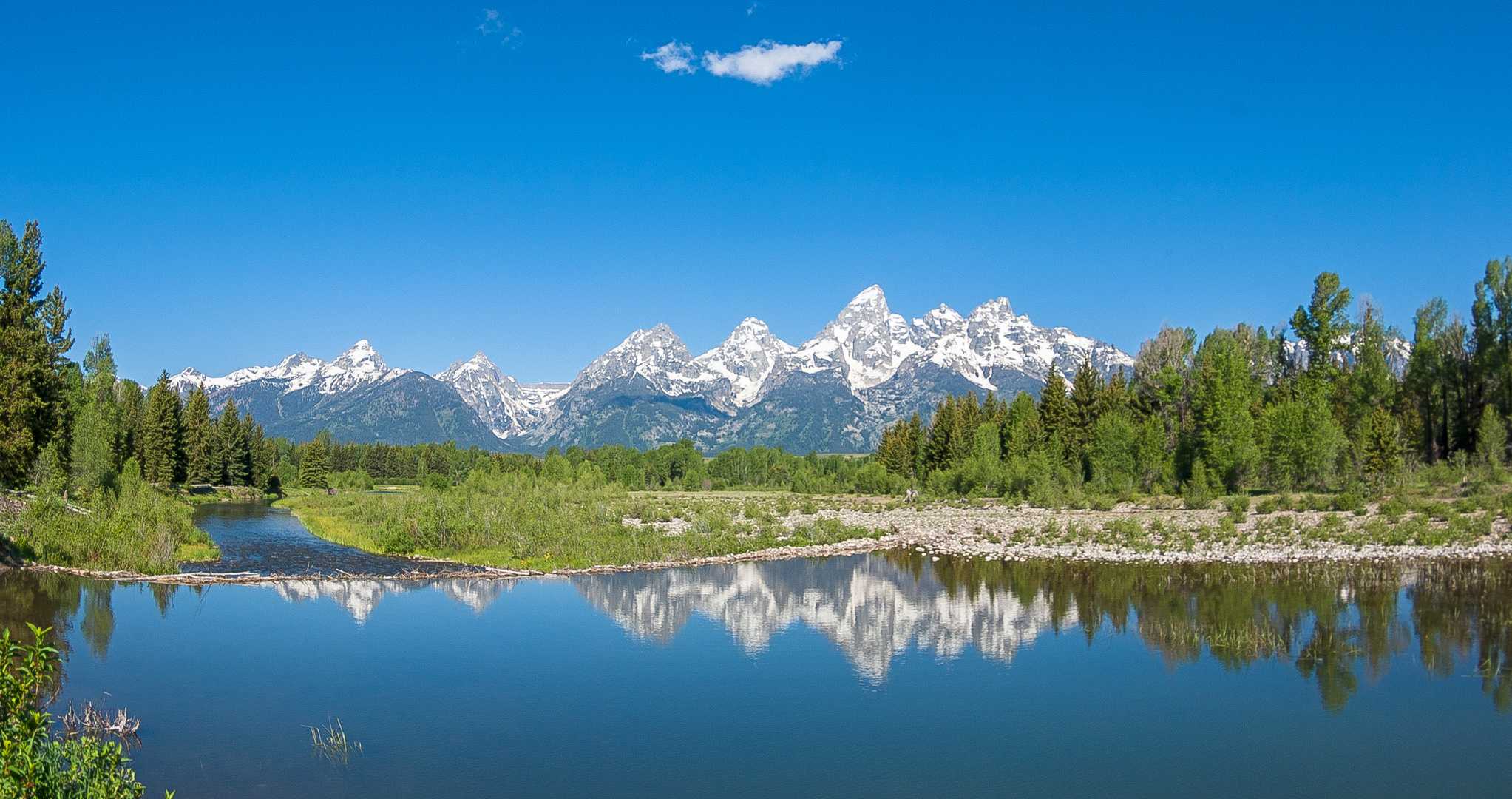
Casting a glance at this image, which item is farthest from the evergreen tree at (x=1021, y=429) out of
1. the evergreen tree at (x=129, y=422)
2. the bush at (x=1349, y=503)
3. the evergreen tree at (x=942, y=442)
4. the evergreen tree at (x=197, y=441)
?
the evergreen tree at (x=197, y=441)

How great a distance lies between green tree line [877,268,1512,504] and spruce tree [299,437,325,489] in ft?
289

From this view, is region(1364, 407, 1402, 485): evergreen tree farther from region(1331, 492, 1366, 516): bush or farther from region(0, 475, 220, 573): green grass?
region(0, 475, 220, 573): green grass

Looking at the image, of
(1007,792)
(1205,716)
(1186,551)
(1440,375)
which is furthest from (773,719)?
(1440,375)

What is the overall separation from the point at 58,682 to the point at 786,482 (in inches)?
4893

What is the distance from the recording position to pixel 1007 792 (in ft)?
46.9

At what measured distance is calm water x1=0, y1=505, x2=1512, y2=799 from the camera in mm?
14875

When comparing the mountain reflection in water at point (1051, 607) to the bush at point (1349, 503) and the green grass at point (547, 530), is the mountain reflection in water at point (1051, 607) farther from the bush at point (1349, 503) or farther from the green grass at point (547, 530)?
the bush at point (1349, 503)

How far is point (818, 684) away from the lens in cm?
2022

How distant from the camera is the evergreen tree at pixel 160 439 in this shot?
8169 centimetres

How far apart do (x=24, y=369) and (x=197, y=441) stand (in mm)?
61862

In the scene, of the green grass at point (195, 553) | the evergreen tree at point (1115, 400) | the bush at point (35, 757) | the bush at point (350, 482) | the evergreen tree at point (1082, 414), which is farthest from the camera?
the bush at point (350, 482)

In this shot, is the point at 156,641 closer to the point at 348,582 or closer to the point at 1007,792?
the point at 348,582

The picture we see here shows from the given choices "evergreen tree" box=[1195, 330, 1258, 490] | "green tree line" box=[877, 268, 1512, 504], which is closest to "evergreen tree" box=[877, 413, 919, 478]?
"green tree line" box=[877, 268, 1512, 504]

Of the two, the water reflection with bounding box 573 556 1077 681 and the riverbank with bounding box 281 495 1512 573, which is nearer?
the water reflection with bounding box 573 556 1077 681
